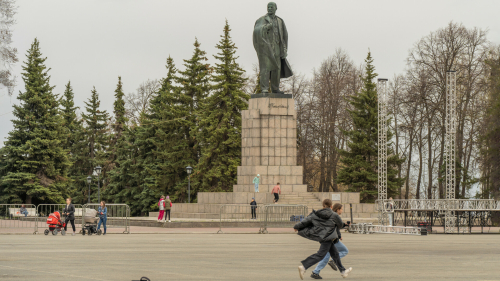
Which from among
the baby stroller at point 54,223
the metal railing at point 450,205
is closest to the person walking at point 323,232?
the baby stroller at point 54,223

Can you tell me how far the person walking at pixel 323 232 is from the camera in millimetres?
10399

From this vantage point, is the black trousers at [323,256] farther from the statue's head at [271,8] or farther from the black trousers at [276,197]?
the statue's head at [271,8]

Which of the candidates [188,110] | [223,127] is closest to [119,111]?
[188,110]

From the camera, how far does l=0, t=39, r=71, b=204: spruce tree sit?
Result: 159ft

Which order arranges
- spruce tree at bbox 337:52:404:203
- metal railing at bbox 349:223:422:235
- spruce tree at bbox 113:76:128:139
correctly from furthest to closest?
1. spruce tree at bbox 113:76:128:139
2. spruce tree at bbox 337:52:404:203
3. metal railing at bbox 349:223:422:235

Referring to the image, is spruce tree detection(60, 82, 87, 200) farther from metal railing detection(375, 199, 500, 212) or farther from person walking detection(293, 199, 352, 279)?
person walking detection(293, 199, 352, 279)

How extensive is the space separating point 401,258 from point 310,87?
46.1 meters

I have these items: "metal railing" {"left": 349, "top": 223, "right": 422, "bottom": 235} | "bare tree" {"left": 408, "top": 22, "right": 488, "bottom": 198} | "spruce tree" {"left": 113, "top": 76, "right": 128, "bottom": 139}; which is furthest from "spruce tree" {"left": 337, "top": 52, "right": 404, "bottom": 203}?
"spruce tree" {"left": 113, "top": 76, "right": 128, "bottom": 139}

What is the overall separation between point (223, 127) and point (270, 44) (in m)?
12.7

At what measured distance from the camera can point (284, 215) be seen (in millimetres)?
28188

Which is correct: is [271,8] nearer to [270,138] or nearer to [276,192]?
[270,138]

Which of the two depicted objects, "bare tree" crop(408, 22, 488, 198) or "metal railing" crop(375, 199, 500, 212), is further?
"bare tree" crop(408, 22, 488, 198)

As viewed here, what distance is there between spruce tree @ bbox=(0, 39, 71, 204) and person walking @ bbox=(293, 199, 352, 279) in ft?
134

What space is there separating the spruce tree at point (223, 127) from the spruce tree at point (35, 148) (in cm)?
1065
